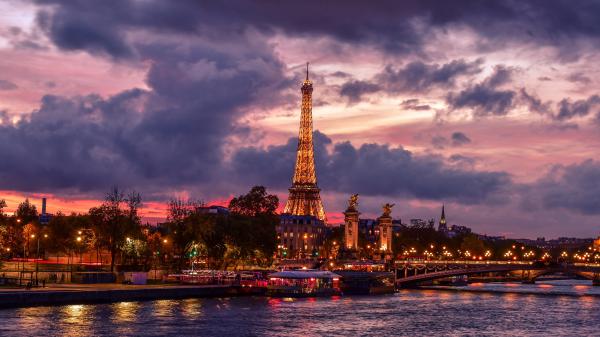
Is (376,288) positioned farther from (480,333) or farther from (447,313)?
(480,333)

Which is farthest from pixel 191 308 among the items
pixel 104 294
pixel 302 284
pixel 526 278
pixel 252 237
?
pixel 526 278

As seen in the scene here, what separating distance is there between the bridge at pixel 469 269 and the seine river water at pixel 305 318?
70.9 ft

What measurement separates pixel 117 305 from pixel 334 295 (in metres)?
39.2

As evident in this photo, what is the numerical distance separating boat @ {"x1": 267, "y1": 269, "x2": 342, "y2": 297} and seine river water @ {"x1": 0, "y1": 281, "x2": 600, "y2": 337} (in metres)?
4.38

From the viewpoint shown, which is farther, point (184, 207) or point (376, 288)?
point (184, 207)

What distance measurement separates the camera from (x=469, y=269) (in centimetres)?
12800

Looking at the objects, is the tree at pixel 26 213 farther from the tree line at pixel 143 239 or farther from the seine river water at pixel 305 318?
the seine river water at pixel 305 318

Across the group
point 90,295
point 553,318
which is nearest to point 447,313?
point 553,318

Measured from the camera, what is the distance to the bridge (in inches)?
4958

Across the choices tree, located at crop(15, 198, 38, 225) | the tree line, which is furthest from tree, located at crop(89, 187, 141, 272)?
tree, located at crop(15, 198, 38, 225)

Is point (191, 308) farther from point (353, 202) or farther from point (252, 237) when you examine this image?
point (353, 202)

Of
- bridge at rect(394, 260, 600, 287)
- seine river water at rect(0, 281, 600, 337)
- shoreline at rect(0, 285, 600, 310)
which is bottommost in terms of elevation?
seine river water at rect(0, 281, 600, 337)

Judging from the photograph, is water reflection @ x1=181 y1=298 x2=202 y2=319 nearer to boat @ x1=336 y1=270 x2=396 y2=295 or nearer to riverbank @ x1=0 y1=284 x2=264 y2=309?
riverbank @ x1=0 y1=284 x2=264 y2=309

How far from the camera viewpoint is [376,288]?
402ft
